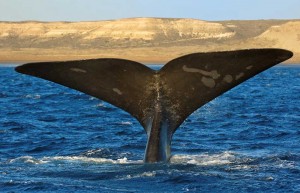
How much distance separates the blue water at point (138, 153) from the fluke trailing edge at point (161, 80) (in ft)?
2.28

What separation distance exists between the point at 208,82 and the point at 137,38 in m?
159

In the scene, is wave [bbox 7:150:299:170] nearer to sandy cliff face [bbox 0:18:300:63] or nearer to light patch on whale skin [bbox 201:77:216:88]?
light patch on whale skin [bbox 201:77:216:88]

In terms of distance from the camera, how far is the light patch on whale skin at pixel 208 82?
411 inches

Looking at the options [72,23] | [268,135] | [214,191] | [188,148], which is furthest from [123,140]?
[72,23]

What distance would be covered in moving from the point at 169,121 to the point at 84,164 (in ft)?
6.40

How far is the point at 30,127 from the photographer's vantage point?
19.6 metres

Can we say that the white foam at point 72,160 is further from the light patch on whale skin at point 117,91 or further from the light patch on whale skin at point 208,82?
the light patch on whale skin at point 208,82

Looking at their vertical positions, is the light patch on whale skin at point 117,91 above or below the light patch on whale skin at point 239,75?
below

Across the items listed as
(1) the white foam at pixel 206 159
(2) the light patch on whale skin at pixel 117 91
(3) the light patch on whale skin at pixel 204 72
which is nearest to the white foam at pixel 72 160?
(1) the white foam at pixel 206 159

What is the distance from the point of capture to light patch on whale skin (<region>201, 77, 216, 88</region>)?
34.2ft

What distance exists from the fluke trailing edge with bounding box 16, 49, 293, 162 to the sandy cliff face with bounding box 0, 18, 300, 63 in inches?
4770

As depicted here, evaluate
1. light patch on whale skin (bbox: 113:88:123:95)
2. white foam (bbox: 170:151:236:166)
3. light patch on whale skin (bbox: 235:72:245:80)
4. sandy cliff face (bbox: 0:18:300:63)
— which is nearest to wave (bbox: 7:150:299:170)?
white foam (bbox: 170:151:236:166)

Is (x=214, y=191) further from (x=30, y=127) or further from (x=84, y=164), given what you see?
(x=30, y=127)

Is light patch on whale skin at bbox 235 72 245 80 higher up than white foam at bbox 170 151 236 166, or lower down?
higher up
